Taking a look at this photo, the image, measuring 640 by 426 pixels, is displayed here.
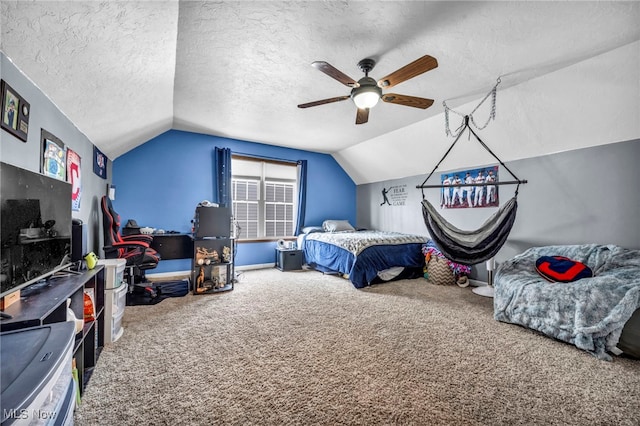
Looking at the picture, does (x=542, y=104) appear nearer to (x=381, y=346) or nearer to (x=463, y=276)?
(x=463, y=276)

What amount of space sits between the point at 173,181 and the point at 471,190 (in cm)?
479

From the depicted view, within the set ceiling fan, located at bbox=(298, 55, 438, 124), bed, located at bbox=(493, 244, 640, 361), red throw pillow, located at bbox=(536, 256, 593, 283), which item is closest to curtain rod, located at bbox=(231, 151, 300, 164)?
ceiling fan, located at bbox=(298, 55, 438, 124)

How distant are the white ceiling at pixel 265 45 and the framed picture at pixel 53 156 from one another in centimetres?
29

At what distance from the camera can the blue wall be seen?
4.01 m

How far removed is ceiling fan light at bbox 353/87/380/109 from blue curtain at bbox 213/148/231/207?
2967 millimetres

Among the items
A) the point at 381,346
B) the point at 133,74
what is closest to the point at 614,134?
the point at 381,346

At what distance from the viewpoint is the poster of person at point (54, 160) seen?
178 centimetres

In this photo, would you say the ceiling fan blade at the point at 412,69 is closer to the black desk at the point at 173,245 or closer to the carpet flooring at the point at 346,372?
the carpet flooring at the point at 346,372

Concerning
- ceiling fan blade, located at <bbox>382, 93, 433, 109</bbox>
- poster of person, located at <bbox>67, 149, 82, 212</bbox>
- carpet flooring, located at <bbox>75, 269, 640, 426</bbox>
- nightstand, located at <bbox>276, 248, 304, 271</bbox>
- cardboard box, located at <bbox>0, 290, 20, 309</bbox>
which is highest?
ceiling fan blade, located at <bbox>382, 93, 433, 109</bbox>

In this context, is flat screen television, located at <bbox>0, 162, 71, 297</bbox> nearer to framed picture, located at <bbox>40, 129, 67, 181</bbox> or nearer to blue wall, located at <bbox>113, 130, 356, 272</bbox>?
framed picture, located at <bbox>40, 129, 67, 181</bbox>

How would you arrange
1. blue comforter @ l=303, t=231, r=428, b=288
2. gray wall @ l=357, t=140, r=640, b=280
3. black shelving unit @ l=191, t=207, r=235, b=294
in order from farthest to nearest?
blue comforter @ l=303, t=231, r=428, b=288 < black shelving unit @ l=191, t=207, r=235, b=294 < gray wall @ l=357, t=140, r=640, b=280

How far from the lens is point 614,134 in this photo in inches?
106

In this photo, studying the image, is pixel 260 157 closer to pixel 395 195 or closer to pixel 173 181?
pixel 173 181

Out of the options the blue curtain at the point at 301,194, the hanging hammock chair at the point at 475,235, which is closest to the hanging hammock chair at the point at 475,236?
the hanging hammock chair at the point at 475,235
